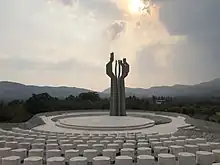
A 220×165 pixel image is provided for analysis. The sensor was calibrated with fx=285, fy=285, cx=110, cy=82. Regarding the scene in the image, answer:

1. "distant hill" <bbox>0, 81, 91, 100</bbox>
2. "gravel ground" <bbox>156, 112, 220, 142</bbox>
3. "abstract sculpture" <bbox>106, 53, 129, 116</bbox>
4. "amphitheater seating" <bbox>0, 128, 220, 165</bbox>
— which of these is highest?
"distant hill" <bbox>0, 81, 91, 100</bbox>

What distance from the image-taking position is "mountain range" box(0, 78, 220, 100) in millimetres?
49719

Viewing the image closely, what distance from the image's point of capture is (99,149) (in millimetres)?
7344

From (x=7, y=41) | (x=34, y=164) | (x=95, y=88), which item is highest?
(x=7, y=41)

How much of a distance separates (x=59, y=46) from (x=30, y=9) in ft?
25.3

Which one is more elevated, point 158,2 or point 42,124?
point 158,2

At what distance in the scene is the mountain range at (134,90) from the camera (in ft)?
163

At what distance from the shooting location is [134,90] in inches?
1987

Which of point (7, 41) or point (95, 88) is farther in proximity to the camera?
point (95, 88)

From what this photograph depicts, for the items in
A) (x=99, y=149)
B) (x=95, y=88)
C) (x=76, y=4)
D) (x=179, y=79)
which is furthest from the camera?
(x=179, y=79)

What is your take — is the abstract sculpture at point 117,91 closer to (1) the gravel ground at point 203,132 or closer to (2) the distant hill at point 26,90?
(1) the gravel ground at point 203,132

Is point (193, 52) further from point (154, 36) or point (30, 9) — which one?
point (30, 9)

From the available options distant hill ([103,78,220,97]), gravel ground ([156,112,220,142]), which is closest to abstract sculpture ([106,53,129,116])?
gravel ground ([156,112,220,142])

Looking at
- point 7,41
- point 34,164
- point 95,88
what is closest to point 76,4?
point 7,41

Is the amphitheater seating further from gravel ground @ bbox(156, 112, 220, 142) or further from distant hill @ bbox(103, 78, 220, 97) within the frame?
distant hill @ bbox(103, 78, 220, 97)
